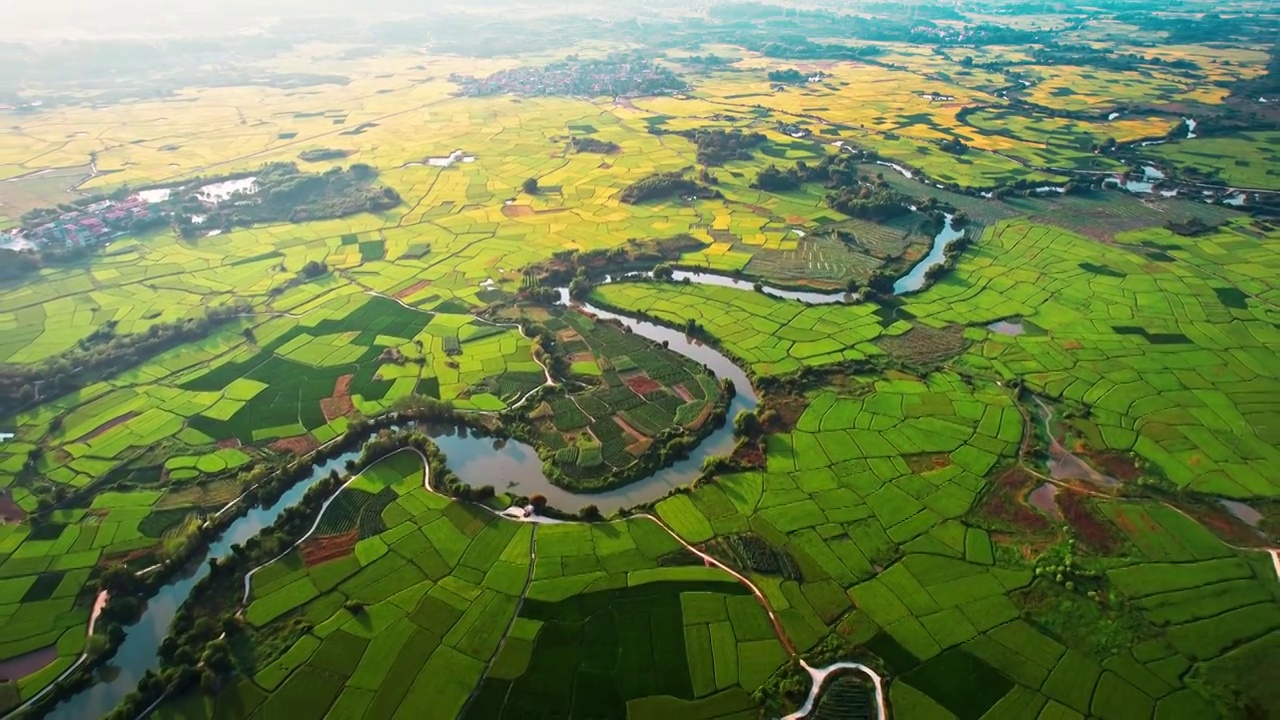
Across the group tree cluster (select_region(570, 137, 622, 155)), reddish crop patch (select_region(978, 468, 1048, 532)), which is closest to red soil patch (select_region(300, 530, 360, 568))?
reddish crop patch (select_region(978, 468, 1048, 532))

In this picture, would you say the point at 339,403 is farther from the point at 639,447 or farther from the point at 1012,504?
the point at 1012,504

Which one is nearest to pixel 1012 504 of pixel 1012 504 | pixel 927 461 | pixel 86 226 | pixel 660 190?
pixel 1012 504

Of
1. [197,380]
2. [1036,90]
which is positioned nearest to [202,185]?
[197,380]

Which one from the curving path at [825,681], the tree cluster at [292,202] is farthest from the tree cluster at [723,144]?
the curving path at [825,681]

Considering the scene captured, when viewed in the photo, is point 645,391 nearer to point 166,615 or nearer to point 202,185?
point 166,615

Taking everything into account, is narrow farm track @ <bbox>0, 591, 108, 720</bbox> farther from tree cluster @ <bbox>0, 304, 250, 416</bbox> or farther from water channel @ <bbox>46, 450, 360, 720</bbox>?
tree cluster @ <bbox>0, 304, 250, 416</bbox>
